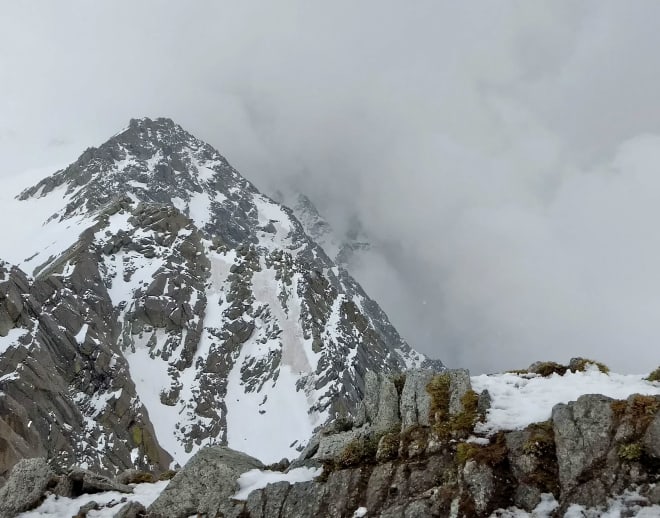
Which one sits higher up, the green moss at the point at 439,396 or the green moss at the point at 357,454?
the green moss at the point at 439,396

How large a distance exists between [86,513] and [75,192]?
627 ft

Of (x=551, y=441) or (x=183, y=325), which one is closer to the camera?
(x=551, y=441)

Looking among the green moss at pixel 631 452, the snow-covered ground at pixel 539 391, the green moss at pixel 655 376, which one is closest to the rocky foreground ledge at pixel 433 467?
the green moss at pixel 631 452

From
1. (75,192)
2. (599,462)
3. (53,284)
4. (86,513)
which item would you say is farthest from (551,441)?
(75,192)

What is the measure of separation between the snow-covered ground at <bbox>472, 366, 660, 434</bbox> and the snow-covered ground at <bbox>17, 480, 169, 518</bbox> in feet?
41.3

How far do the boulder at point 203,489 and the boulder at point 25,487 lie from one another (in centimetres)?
470

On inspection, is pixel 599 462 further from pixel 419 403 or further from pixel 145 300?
pixel 145 300

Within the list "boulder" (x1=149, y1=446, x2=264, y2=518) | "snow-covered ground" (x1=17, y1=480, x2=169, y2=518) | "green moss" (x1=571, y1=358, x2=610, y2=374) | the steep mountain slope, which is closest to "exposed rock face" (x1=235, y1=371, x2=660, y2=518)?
"boulder" (x1=149, y1=446, x2=264, y2=518)

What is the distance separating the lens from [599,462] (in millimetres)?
12008

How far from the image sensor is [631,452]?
11.6 meters

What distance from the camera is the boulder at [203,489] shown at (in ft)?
53.5

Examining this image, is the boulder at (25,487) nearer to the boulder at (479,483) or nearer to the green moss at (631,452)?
the boulder at (479,483)

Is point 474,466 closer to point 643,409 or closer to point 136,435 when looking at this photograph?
point 643,409

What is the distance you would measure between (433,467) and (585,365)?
729cm
